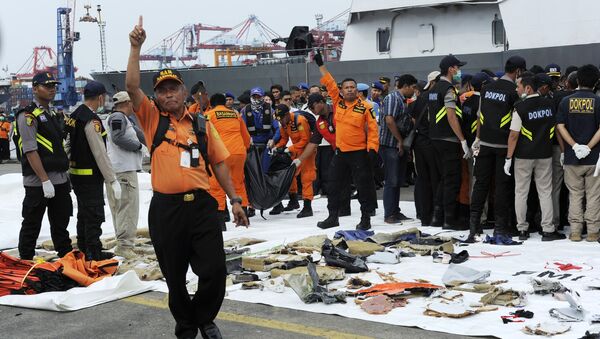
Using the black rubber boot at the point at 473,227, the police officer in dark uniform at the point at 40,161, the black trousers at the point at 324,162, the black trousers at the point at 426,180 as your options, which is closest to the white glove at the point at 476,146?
the black rubber boot at the point at 473,227

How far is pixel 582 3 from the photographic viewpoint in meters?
21.0

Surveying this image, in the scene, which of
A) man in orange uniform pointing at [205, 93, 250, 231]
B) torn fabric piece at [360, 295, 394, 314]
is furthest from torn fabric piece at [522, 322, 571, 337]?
man in orange uniform pointing at [205, 93, 250, 231]

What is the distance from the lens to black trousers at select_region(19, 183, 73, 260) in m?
8.19

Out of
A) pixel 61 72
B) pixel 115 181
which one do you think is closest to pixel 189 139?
pixel 115 181

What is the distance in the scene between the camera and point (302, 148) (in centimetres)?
1193

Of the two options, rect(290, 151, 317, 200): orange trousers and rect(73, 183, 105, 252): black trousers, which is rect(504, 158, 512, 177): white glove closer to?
rect(290, 151, 317, 200): orange trousers

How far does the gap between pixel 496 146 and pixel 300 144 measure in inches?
147

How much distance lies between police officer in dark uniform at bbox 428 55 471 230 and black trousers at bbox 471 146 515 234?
0.40 m

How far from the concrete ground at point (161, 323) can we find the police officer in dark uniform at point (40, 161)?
176 cm

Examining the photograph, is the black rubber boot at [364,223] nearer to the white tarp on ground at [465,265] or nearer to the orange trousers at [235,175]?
the white tarp on ground at [465,265]

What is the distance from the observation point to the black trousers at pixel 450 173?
31.2 feet

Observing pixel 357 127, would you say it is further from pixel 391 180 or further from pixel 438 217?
pixel 438 217

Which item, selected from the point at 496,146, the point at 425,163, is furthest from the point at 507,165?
the point at 425,163

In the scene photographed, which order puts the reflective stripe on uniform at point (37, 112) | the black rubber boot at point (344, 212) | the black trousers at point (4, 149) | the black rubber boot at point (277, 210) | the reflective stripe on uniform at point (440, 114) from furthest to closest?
the black trousers at point (4, 149) → the black rubber boot at point (277, 210) → the black rubber boot at point (344, 212) → the reflective stripe on uniform at point (440, 114) → the reflective stripe on uniform at point (37, 112)
